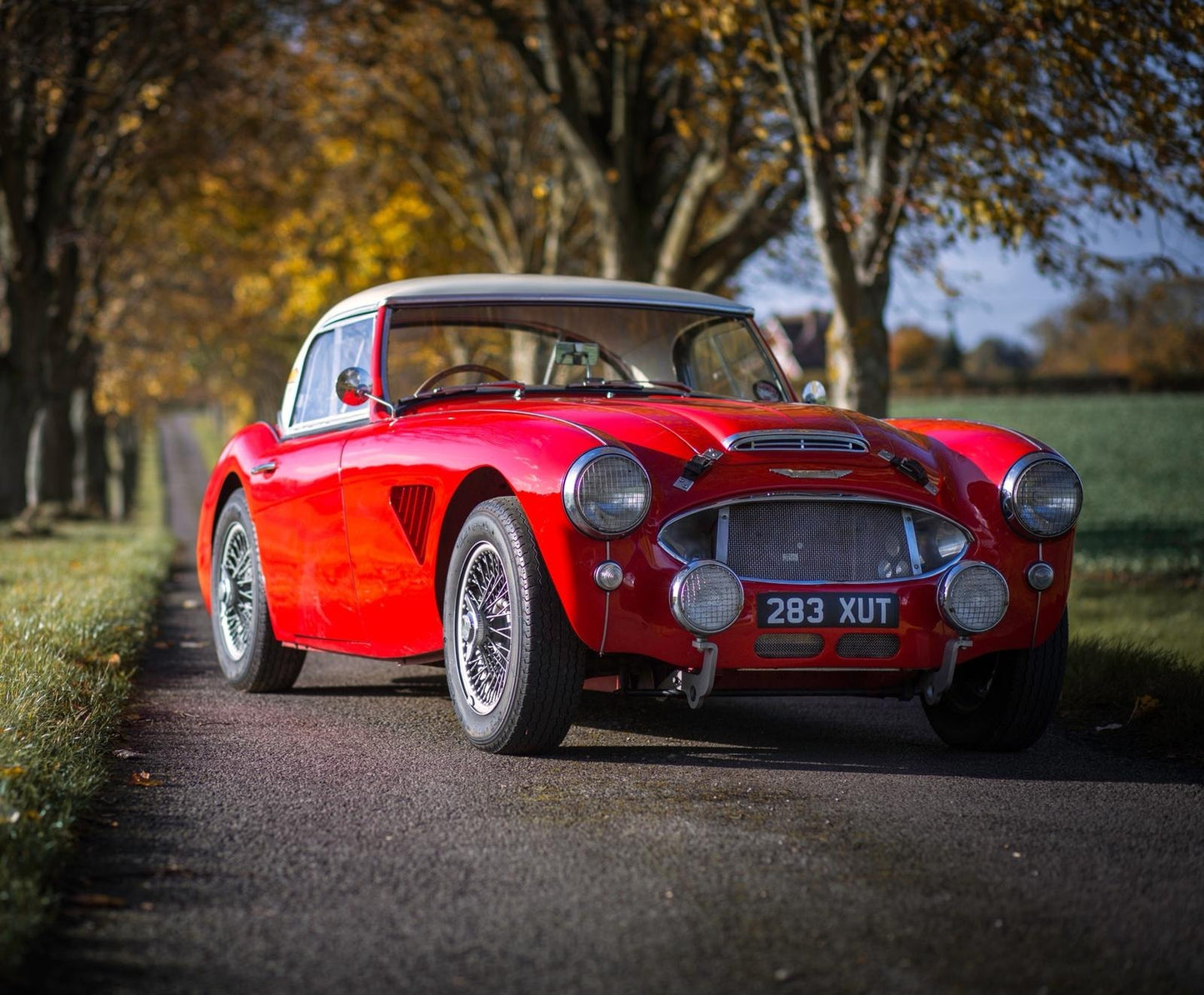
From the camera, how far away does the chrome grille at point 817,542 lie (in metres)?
4.60

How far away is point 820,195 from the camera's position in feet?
35.8

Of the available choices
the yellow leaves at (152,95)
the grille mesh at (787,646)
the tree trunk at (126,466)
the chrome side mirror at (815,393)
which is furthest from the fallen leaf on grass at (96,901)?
the tree trunk at (126,466)

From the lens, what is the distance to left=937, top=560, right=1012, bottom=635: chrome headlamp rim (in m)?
4.64

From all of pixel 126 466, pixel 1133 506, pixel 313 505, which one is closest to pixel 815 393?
pixel 313 505

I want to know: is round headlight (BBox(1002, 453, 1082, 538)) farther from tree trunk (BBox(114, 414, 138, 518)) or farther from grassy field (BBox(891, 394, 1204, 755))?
tree trunk (BBox(114, 414, 138, 518))

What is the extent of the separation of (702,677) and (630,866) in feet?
3.57

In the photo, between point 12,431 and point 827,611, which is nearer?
point 827,611

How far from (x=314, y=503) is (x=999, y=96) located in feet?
20.4

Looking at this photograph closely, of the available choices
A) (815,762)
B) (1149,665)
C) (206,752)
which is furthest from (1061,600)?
(206,752)

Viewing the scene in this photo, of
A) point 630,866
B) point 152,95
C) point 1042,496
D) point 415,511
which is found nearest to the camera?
point 630,866

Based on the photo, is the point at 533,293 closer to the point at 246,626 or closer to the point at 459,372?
the point at 459,372

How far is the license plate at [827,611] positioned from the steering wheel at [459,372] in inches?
79.1

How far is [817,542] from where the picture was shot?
4648 mm

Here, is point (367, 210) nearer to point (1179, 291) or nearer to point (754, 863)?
point (754, 863)
